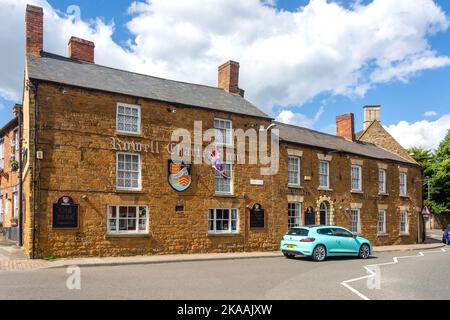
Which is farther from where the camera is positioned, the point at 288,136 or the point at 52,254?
the point at 288,136

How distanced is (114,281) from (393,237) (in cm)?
2384

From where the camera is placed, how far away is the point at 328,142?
28.3 meters

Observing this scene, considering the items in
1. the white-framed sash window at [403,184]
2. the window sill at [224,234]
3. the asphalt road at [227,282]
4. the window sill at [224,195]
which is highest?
the white-framed sash window at [403,184]

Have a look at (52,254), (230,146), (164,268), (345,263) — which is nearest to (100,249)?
(52,254)

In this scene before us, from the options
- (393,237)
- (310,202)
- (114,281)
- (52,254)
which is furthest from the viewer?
(393,237)

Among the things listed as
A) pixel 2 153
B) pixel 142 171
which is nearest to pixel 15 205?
pixel 2 153

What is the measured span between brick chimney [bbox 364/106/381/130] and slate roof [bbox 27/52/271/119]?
58.0ft

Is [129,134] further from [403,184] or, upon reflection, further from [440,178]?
[440,178]

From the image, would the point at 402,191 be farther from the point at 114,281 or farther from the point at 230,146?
the point at 114,281

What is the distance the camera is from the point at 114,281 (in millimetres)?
11406

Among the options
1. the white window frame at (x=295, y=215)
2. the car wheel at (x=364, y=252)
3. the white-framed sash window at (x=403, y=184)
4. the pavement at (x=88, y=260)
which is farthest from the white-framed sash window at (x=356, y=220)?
the pavement at (x=88, y=260)

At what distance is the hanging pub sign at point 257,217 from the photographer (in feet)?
71.9

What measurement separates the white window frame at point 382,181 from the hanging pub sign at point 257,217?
11431 mm

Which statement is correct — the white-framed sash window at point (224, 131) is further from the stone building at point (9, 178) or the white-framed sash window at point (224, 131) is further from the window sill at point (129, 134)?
the stone building at point (9, 178)
